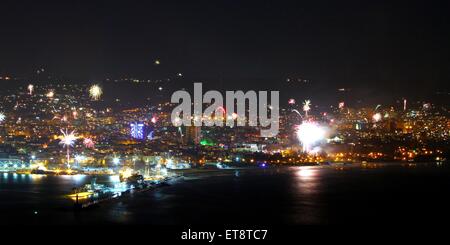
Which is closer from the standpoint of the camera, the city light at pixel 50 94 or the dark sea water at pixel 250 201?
the dark sea water at pixel 250 201

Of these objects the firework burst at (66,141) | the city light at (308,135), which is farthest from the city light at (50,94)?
the city light at (308,135)

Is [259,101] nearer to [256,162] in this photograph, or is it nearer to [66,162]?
[256,162]

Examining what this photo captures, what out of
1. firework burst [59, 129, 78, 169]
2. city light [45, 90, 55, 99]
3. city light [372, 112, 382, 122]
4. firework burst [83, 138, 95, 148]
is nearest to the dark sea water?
firework burst [59, 129, 78, 169]

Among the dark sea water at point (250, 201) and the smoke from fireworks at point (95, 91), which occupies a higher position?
the smoke from fireworks at point (95, 91)

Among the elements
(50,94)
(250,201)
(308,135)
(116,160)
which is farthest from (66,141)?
(308,135)

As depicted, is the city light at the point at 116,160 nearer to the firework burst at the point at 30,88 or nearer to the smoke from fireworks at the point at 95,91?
the smoke from fireworks at the point at 95,91

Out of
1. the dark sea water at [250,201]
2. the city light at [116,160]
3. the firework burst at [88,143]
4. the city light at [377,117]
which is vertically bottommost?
the dark sea water at [250,201]

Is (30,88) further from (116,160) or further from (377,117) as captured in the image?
(377,117)

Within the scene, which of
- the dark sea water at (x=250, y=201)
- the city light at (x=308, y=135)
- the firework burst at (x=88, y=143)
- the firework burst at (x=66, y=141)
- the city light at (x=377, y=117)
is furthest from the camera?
the city light at (x=377, y=117)
